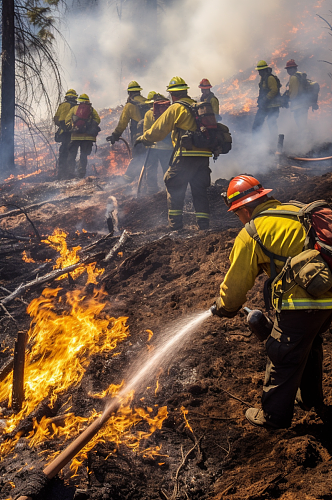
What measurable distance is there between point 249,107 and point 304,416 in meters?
18.5

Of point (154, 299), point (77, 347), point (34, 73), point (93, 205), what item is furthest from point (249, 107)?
point (77, 347)

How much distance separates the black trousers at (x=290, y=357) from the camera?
2506 millimetres

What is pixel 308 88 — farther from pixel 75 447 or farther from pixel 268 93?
pixel 75 447

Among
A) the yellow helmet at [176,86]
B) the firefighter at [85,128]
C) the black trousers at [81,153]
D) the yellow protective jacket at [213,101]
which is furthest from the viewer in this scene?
the black trousers at [81,153]

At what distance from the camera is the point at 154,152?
31.5ft

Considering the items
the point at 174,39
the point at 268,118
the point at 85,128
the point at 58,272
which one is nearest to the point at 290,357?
the point at 58,272

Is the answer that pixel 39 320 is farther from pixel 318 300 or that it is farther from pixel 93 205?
pixel 93 205

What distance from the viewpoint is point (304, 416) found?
9.82 feet

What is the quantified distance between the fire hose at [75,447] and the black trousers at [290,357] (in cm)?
129

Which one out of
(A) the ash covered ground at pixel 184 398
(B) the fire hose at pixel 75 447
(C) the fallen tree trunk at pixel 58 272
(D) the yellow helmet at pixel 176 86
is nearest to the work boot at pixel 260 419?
(A) the ash covered ground at pixel 184 398

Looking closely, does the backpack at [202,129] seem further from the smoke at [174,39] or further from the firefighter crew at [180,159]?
the smoke at [174,39]

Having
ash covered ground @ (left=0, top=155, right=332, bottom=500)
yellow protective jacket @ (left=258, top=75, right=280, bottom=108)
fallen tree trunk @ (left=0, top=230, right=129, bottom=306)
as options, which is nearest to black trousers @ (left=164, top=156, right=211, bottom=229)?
ash covered ground @ (left=0, top=155, right=332, bottom=500)

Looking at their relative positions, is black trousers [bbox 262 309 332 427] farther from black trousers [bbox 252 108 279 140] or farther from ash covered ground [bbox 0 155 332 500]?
black trousers [bbox 252 108 279 140]

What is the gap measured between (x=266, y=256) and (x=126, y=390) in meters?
1.91
